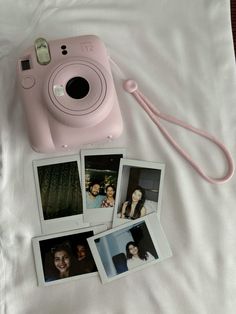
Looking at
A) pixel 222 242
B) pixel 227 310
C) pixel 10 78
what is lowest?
pixel 227 310

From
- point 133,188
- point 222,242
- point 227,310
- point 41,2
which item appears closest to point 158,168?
point 133,188

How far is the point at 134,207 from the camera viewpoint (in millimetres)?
870

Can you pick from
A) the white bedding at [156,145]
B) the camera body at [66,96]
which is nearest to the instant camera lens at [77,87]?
the camera body at [66,96]

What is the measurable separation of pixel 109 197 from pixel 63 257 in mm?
147

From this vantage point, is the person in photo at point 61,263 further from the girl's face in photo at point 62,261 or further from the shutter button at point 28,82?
the shutter button at point 28,82

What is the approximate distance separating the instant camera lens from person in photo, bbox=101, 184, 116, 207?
0.63 feet

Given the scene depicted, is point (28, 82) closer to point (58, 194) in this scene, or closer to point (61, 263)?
point (58, 194)

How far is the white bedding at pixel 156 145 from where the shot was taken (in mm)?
838

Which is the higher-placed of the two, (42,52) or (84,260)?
(42,52)

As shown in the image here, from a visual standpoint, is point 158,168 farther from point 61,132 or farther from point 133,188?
point 61,132

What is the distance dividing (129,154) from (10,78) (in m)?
0.29

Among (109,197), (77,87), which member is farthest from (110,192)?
(77,87)

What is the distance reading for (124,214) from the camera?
2.85ft

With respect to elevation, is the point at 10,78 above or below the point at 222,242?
above
